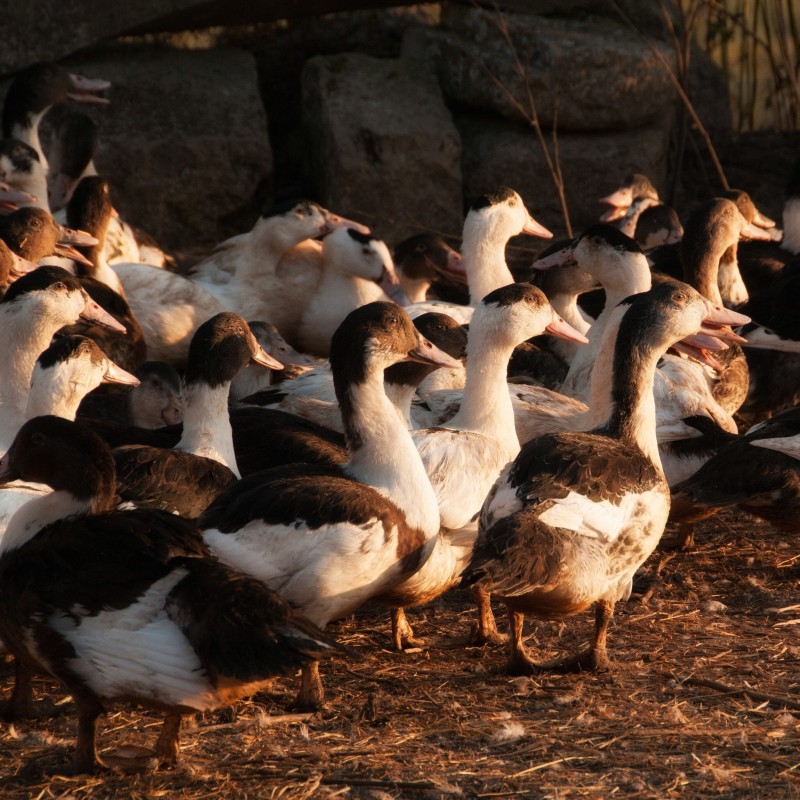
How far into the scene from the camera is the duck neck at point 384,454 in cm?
553

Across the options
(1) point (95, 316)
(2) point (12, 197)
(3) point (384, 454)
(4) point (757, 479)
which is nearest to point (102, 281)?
(2) point (12, 197)

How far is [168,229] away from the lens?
11.6 meters

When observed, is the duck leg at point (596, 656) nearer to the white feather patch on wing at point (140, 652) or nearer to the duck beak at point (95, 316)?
the white feather patch on wing at point (140, 652)

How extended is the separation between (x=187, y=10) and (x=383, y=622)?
21.4 ft

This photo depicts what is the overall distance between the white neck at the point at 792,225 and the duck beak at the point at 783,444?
4302 mm

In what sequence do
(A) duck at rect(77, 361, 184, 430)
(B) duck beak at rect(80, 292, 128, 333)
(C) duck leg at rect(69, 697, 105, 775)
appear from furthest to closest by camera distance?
(A) duck at rect(77, 361, 184, 430) < (B) duck beak at rect(80, 292, 128, 333) < (C) duck leg at rect(69, 697, 105, 775)

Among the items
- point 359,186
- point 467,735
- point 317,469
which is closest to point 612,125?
point 359,186

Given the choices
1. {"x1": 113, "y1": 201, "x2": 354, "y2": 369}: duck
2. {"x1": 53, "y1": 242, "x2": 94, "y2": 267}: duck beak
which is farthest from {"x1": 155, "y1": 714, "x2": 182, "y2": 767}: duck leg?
{"x1": 113, "y1": 201, "x2": 354, "y2": 369}: duck

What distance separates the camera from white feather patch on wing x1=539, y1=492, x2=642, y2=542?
5.26 metres

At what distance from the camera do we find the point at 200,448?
6375 millimetres

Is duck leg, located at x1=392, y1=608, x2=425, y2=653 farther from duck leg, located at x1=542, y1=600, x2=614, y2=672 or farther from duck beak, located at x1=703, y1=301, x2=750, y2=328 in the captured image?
duck beak, located at x1=703, y1=301, x2=750, y2=328

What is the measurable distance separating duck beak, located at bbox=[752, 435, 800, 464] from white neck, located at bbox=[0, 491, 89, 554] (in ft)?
9.80

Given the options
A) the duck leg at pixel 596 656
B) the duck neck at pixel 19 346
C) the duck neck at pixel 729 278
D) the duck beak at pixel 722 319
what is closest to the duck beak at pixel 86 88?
the duck neck at pixel 19 346

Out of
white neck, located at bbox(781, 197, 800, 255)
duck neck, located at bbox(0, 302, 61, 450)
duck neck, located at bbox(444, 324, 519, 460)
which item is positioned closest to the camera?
duck neck, located at bbox(444, 324, 519, 460)
